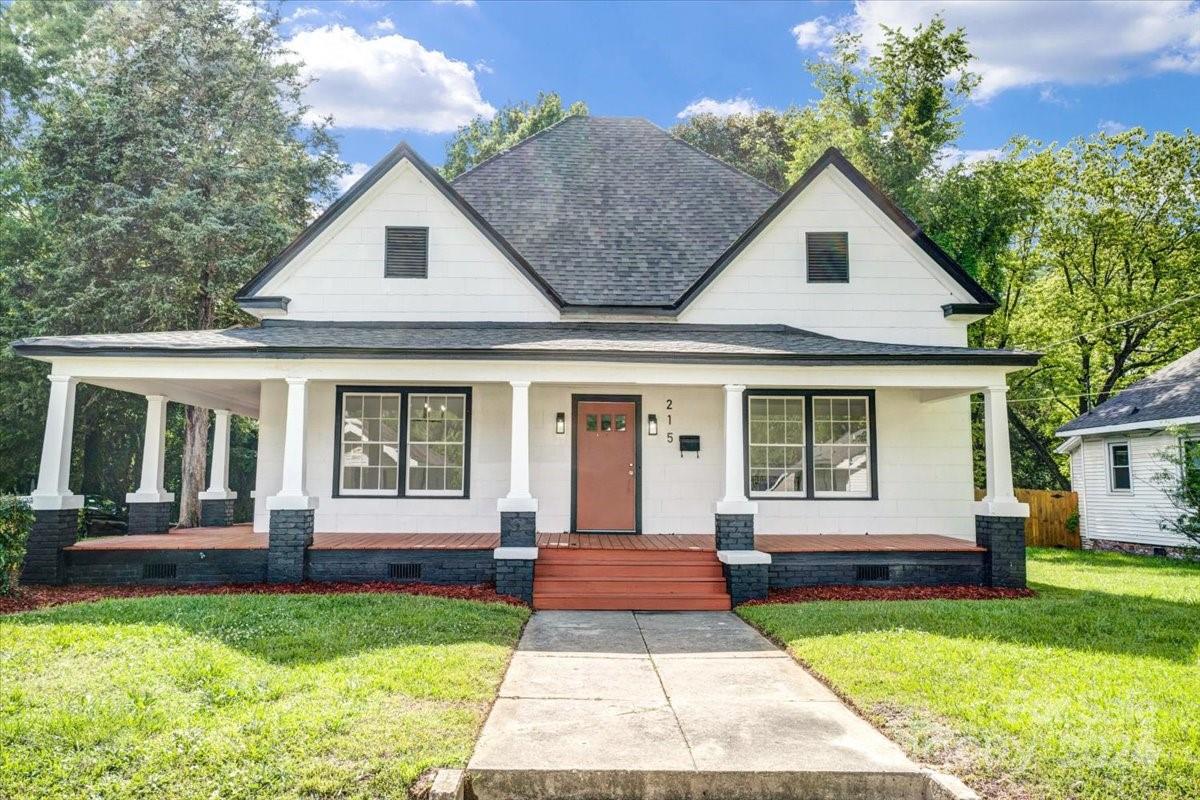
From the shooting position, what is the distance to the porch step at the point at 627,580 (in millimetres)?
8812

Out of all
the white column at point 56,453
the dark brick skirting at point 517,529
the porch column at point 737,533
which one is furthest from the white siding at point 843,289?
the white column at point 56,453

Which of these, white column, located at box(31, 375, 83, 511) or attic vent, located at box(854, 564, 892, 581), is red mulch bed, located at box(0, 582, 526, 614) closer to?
white column, located at box(31, 375, 83, 511)

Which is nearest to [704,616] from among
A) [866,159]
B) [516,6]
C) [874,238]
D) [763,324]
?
[763,324]

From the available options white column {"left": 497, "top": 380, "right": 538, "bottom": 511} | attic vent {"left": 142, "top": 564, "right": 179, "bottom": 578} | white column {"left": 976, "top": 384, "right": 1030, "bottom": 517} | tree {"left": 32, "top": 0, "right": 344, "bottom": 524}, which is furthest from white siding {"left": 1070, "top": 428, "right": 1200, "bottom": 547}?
tree {"left": 32, "top": 0, "right": 344, "bottom": 524}

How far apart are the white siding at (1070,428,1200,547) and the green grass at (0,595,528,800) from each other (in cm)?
1690

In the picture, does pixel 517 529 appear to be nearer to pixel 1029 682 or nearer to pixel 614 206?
pixel 1029 682

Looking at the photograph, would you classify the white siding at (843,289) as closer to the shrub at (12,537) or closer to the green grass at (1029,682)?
the green grass at (1029,682)

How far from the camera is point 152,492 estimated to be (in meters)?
12.2

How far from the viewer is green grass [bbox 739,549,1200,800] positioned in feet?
12.9

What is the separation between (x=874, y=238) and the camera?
39.6 ft

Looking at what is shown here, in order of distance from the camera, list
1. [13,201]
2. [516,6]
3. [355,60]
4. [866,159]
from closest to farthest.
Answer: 1. [516,6]
2. [866,159]
3. [13,201]
4. [355,60]

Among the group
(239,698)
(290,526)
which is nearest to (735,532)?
(290,526)

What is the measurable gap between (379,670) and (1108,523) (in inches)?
780

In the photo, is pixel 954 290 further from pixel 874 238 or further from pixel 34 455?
pixel 34 455
